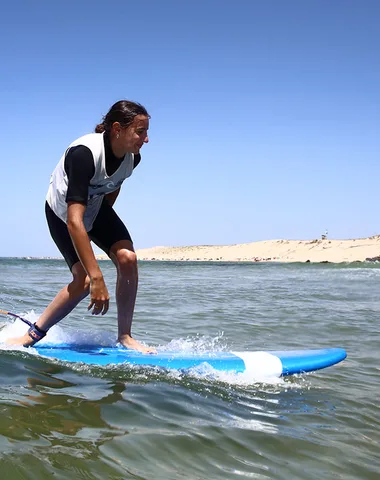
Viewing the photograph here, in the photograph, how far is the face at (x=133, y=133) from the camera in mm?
3836

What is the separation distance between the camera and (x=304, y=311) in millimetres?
8430

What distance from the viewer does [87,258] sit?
11.6 feet

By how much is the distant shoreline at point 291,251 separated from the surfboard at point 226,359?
3987 cm

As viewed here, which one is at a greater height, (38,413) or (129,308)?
(129,308)

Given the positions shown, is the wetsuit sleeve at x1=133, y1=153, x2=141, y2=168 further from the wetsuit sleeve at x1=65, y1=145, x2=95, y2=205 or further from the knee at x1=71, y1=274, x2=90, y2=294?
the knee at x1=71, y1=274, x2=90, y2=294

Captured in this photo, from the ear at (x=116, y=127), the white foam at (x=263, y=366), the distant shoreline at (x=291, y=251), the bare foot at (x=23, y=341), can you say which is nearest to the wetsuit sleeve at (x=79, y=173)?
the ear at (x=116, y=127)

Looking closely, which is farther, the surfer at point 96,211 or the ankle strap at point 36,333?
the ankle strap at point 36,333

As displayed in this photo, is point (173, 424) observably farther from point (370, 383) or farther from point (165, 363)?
point (370, 383)

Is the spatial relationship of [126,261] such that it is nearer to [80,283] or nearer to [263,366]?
[80,283]

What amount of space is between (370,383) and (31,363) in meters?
2.54

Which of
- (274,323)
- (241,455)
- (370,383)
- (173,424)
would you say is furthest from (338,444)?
(274,323)

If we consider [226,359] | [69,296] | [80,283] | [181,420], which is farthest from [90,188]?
[181,420]

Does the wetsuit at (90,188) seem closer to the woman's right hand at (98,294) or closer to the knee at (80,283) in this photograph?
the knee at (80,283)

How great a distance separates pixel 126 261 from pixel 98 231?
345 mm
